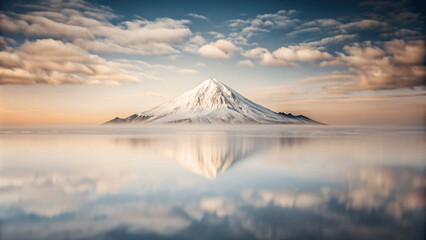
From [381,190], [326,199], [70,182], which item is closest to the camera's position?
[326,199]

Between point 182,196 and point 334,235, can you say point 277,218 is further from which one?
point 182,196

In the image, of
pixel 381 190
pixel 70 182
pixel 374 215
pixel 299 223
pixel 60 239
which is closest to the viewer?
pixel 60 239

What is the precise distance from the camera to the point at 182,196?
1146 centimetres

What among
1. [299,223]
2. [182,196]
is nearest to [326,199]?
[299,223]

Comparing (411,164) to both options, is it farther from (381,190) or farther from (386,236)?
(386,236)

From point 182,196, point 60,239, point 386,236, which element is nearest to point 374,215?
point 386,236

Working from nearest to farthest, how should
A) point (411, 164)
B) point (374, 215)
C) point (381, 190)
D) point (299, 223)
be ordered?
point (299, 223)
point (374, 215)
point (381, 190)
point (411, 164)

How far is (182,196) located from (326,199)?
18.3 ft

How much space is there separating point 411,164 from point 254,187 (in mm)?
13610

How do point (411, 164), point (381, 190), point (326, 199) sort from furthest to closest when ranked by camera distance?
point (411, 164) → point (381, 190) → point (326, 199)

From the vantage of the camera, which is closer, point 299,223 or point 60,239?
point 60,239

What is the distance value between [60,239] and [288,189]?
28.9ft

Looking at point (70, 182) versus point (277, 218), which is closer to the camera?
point (277, 218)

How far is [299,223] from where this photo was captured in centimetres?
838
